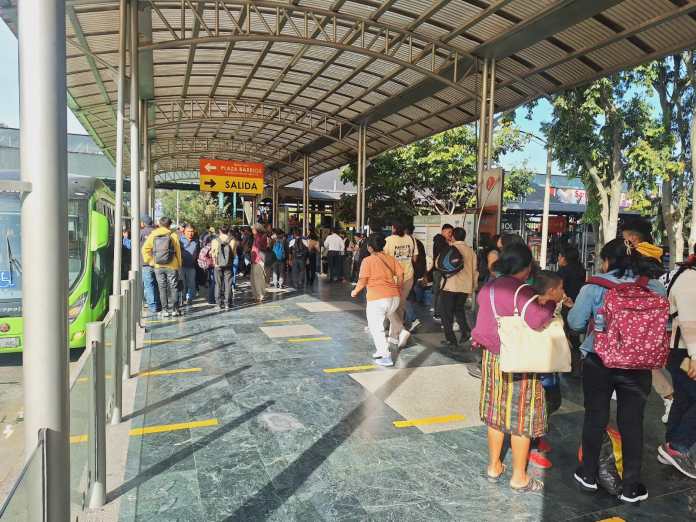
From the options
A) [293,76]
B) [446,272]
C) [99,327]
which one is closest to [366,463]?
[99,327]

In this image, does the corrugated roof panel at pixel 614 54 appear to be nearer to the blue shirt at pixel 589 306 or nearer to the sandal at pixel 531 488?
the blue shirt at pixel 589 306

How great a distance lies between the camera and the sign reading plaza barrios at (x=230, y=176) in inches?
744

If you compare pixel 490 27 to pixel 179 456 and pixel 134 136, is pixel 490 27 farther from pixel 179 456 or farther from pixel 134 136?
pixel 179 456

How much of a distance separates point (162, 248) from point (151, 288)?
109 centimetres

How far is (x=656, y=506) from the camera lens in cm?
325

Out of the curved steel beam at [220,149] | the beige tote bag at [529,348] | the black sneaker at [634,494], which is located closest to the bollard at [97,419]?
the beige tote bag at [529,348]

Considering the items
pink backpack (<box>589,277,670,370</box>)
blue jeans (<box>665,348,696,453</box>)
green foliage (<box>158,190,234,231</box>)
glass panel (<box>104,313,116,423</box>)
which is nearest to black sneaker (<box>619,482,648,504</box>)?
blue jeans (<box>665,348,696,453</box>)

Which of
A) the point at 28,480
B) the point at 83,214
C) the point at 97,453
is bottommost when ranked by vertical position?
the point at 97,453

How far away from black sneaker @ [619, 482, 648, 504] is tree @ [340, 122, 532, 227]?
2031cm

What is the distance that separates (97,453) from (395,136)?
51.8 feet

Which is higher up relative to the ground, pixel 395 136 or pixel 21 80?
pixel 395 136

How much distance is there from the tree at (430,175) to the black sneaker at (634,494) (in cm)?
2031

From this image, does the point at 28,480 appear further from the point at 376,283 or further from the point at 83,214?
the point at 83,214

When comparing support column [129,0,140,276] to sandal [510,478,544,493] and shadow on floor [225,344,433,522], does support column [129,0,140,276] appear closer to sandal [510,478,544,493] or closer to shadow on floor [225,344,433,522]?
shadow on floor [225,344,433,522]
